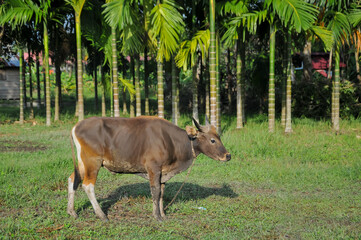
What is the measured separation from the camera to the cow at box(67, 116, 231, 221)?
235 inches

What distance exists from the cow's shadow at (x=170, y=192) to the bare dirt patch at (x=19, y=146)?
501 centimetres

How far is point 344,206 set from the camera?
6.78 metres

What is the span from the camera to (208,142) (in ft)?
20.4

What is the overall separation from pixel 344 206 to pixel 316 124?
9.99 meters

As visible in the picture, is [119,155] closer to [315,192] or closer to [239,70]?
[315,192]

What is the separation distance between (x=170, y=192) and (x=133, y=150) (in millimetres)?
1911

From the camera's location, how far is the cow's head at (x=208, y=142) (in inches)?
243

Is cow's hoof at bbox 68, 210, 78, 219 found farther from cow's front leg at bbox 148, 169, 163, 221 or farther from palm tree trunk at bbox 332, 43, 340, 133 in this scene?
palm tree trunk at bbox 332, 43, 340, 133

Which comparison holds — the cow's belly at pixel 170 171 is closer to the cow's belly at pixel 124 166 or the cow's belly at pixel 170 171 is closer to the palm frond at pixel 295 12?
the cow's belly at pixel 124 166

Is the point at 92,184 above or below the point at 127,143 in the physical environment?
below

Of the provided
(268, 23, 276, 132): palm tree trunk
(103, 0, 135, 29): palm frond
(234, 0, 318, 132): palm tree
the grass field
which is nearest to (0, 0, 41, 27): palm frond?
(103, 0, 135, 29): palm frond

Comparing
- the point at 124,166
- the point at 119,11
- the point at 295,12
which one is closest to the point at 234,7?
the point at 295,12

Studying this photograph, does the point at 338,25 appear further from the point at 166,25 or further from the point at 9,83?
the point at 9,83

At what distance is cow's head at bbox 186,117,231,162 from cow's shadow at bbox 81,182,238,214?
1.32 meters
